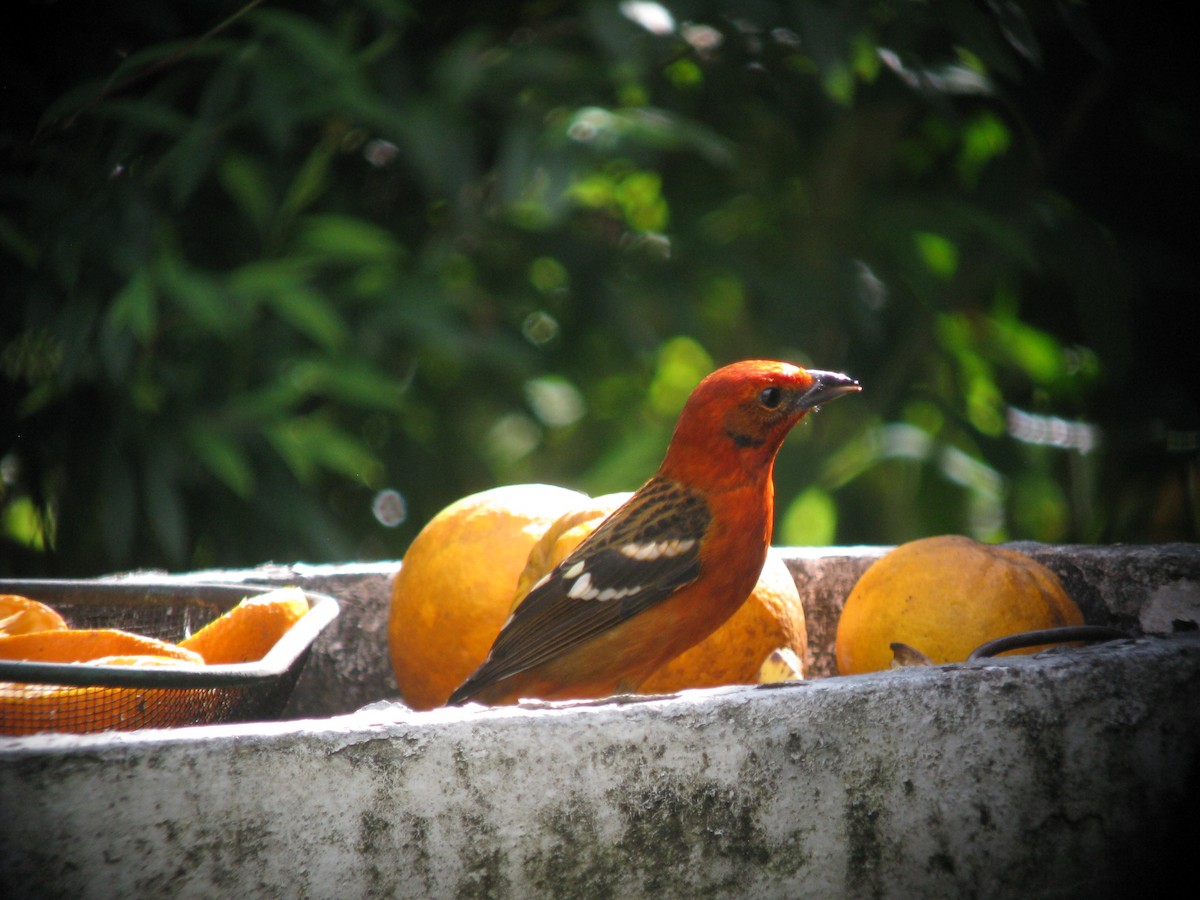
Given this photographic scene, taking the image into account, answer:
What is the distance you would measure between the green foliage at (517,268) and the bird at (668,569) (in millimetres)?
1217

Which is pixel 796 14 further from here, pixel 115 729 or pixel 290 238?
pixel 115 729

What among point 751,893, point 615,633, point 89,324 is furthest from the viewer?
point 89,324

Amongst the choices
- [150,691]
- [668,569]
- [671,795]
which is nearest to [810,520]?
[668,569]

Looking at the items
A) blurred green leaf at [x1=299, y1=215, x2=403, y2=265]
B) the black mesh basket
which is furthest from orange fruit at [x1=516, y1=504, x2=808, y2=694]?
blurred green leaf at [x1=299, y1=215, x2=403, y2=265]

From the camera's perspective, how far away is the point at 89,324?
302 cm

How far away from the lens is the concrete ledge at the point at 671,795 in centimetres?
113

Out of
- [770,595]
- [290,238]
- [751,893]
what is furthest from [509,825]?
[290,238]

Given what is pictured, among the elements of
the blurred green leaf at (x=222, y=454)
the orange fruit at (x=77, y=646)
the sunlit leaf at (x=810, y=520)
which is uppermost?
the orange fruit at (x=77, y=646)

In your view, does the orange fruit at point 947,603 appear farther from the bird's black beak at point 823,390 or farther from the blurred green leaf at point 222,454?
the blurred green leaf at point 222,454

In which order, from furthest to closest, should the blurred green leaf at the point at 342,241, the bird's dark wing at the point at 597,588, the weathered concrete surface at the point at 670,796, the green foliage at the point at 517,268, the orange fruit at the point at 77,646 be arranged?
the blurred green leaf at the point at 342,241, the green foliage at the point at 517,268, the bird's dark wing at the point at 597,588, the orange fruit at the point at 77,646, the weathered concrete surface at the point at 670,796

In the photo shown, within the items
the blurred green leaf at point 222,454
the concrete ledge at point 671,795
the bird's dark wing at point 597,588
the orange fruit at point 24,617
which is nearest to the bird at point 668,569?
the bird's dark wing at point 597,588

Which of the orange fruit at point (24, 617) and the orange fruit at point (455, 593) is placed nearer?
the orange fruit at point (24, 617)

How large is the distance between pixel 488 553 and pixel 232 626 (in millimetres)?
431

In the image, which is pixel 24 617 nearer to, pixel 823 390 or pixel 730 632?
pixel 730 632
